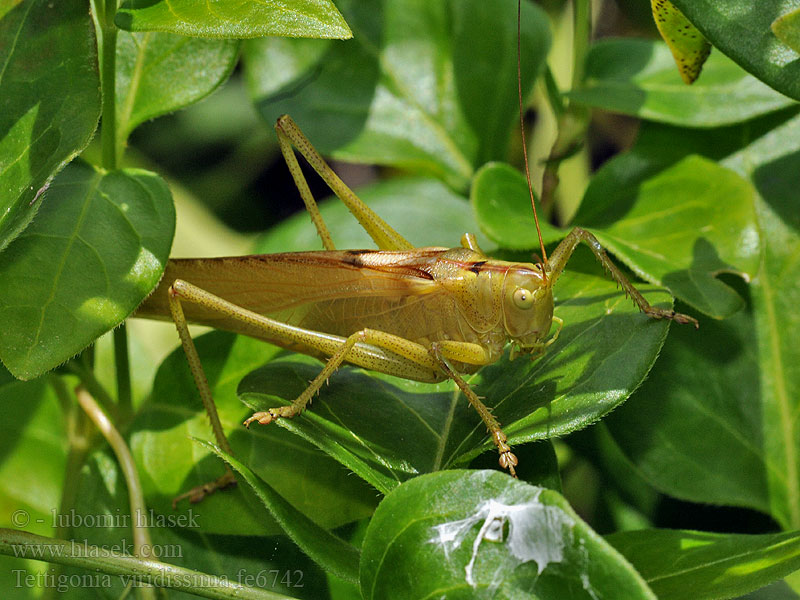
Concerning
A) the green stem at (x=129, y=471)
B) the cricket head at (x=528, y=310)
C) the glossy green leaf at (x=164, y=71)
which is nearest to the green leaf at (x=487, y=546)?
the green stem at (x=129, y=471)

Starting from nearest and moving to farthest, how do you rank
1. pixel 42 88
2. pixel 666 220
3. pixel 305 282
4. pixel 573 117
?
pixel 42 88
pixel 666 220
pixel 305 282
pixel 573 117

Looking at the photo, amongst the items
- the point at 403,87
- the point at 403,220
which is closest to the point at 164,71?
the point at 403,87

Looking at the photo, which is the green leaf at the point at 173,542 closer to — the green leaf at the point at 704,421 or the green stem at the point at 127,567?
the green stem at the point at 127,567

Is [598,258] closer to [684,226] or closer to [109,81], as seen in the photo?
[684,226]

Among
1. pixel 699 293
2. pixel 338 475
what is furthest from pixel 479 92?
pixel 338 475

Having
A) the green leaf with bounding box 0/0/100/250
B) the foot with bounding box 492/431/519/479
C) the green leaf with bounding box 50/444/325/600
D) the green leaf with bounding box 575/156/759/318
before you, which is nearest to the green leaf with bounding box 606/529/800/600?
the foot with bounding box 492/431/519/479
